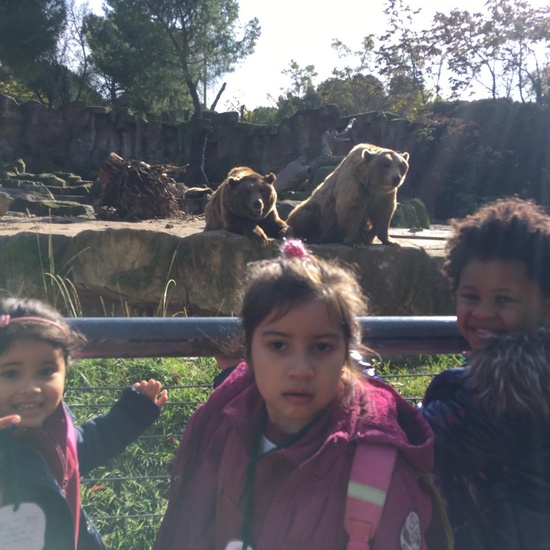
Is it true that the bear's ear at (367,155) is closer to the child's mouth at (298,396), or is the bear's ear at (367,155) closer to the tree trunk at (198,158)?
the child's mouth at (298,396)

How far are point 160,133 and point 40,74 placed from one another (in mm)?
8816

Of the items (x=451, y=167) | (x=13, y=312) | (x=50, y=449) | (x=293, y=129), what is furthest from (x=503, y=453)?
(x=293, y=129)

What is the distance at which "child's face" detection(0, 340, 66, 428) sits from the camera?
5.92ft

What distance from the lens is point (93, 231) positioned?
23.2 feet

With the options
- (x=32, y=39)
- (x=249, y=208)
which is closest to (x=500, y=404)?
(x=249, y=208)

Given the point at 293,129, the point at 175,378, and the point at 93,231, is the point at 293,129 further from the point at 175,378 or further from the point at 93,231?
the point at 175,378

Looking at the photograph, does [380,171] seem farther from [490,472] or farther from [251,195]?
[490,472]

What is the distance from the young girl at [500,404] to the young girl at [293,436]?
0.17m

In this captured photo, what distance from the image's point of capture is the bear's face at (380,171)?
7414 mm

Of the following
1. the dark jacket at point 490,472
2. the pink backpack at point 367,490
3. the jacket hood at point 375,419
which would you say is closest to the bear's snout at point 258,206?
the jacket hood at point 375,419

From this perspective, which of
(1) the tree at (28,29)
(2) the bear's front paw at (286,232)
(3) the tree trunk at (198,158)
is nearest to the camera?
(2) the bear's front paw at (286,232)

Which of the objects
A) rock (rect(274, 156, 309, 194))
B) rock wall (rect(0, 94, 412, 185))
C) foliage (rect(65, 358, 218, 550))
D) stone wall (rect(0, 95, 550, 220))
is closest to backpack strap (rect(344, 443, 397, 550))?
foliage (rect(65, 358, 218, 550))

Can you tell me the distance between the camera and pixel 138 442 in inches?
150

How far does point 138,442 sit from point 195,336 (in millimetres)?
1986
